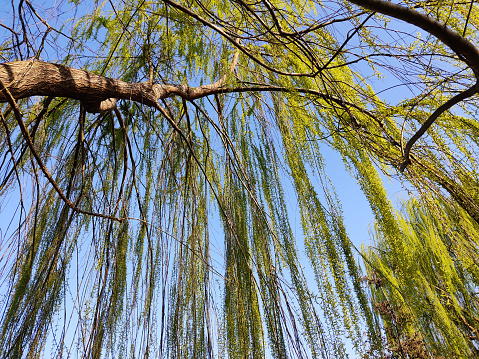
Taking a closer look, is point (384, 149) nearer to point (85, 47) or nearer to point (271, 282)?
point (271, 282)

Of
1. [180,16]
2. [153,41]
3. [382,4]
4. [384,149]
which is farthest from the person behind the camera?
[153,41]

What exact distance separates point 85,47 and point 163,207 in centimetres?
90

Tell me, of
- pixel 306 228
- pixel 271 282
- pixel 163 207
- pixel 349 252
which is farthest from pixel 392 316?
pixel 163 207

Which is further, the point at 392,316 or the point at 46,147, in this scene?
the point at 392,316

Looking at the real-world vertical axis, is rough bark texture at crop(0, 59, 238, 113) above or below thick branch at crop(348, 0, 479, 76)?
above

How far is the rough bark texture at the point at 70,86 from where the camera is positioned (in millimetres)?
984

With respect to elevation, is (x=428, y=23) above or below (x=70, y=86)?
below

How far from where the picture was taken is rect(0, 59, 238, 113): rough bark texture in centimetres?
98

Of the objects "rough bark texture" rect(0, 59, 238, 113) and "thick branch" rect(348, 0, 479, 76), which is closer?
"thick branch" rect(348, 0, 479, 76)

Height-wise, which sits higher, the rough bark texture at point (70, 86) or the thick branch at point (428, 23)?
the rough bark texture at point (70, 86)

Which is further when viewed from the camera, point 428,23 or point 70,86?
point 70,86

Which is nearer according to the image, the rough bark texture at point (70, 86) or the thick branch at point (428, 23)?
the thick branch at point (428, 23)

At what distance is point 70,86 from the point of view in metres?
1.14

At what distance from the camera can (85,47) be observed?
152cm
